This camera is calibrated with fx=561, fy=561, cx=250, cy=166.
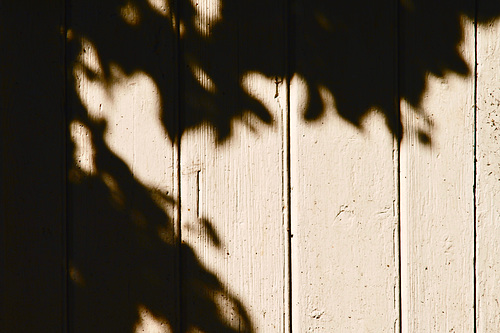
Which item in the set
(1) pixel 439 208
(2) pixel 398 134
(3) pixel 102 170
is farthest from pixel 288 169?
(3) pixel 102 170

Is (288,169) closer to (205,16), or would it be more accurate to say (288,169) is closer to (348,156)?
(348,156)

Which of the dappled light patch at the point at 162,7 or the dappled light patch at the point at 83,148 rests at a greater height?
the dappled light patch at the point at 162,7

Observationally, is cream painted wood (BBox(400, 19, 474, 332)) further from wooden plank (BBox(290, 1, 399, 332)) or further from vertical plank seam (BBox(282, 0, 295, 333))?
vertical plank seam (BBox(282, 0, 295, 333))

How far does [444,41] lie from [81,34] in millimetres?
1243

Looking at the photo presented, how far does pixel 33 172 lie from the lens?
6.37 ft

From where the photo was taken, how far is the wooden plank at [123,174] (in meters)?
1.93

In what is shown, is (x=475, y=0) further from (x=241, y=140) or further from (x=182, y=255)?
(x=182, y=255)

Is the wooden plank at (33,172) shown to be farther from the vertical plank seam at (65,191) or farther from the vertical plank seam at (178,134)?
the vertical plank seam at (178,134)

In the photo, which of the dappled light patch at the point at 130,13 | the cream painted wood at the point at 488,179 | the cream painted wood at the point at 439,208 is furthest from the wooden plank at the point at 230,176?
the cream painted wood at the point at 488,179

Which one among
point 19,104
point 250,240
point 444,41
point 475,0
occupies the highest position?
point 475,0

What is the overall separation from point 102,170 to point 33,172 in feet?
0.78

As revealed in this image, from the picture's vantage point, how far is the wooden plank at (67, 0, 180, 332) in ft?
6.34

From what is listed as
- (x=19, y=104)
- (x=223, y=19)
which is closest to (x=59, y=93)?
(x=19, y=104)

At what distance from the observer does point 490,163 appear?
1894mm
